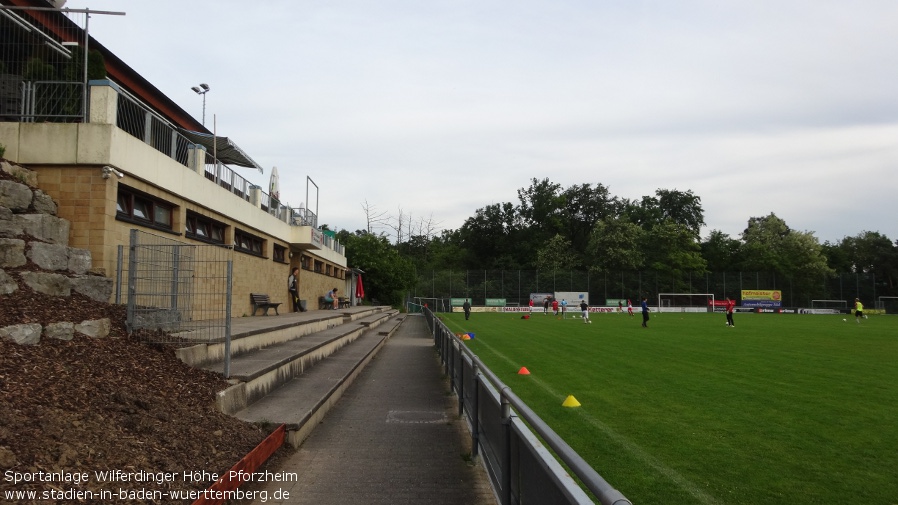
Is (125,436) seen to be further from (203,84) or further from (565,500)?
(203,84)

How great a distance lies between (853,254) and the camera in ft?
316

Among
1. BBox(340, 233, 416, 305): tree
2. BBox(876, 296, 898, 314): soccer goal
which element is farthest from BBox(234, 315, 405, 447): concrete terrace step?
BBox(876, 296, 898, 314): soccer goal

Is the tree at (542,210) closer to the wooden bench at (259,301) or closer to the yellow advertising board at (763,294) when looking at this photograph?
the yellow advertising board at (763,294)

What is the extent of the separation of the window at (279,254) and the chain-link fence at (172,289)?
1391 centimetres

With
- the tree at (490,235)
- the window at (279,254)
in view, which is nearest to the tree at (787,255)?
the tree at (490,235)

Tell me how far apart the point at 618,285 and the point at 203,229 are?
5565cm

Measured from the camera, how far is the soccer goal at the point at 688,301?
2552 inches

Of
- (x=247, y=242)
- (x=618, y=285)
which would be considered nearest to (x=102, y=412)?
(x=247, y=242)

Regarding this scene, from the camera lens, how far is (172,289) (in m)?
7.54

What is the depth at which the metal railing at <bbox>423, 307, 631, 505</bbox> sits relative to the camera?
2282 mm

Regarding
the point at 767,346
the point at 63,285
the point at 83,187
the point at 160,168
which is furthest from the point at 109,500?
the point at 767,346

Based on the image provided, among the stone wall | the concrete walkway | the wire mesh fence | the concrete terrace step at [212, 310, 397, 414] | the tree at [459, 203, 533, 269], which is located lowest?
the concrete walkway

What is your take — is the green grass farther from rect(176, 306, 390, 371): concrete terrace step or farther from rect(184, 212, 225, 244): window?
rect(184, 212, 225, 244): window

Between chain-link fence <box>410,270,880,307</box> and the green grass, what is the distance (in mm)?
46851
